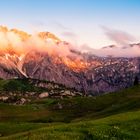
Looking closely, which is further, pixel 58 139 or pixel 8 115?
pixel 8 115

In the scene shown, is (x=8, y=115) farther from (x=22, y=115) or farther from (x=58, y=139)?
(x=58, y=139)

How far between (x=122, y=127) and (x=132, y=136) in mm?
5122

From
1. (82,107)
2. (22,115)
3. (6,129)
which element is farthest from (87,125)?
(82,107)

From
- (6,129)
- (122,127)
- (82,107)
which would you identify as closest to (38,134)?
(122,127)

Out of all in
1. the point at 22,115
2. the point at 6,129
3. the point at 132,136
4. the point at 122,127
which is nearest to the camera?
the point at 132,136

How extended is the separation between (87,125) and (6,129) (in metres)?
43.0

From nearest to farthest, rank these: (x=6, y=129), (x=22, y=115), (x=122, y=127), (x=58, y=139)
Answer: (x=58, y=139) < (x=122, y=127) < (x=6, y=129) < (x=22, y=115)

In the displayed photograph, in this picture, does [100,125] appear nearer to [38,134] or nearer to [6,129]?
[38,134]

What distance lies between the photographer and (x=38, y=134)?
46188mm

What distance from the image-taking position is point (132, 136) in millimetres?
45688

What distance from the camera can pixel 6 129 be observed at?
9069 cm

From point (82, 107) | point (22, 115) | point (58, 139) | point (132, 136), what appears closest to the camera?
point (58, 139)

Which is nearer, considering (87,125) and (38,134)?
(38,134)

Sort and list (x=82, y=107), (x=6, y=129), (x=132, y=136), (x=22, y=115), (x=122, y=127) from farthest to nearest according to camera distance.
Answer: (x=82, y=107), (x=22, y=115), (x=6, y=129), (x=122, y=127), (x=132, y=136)
